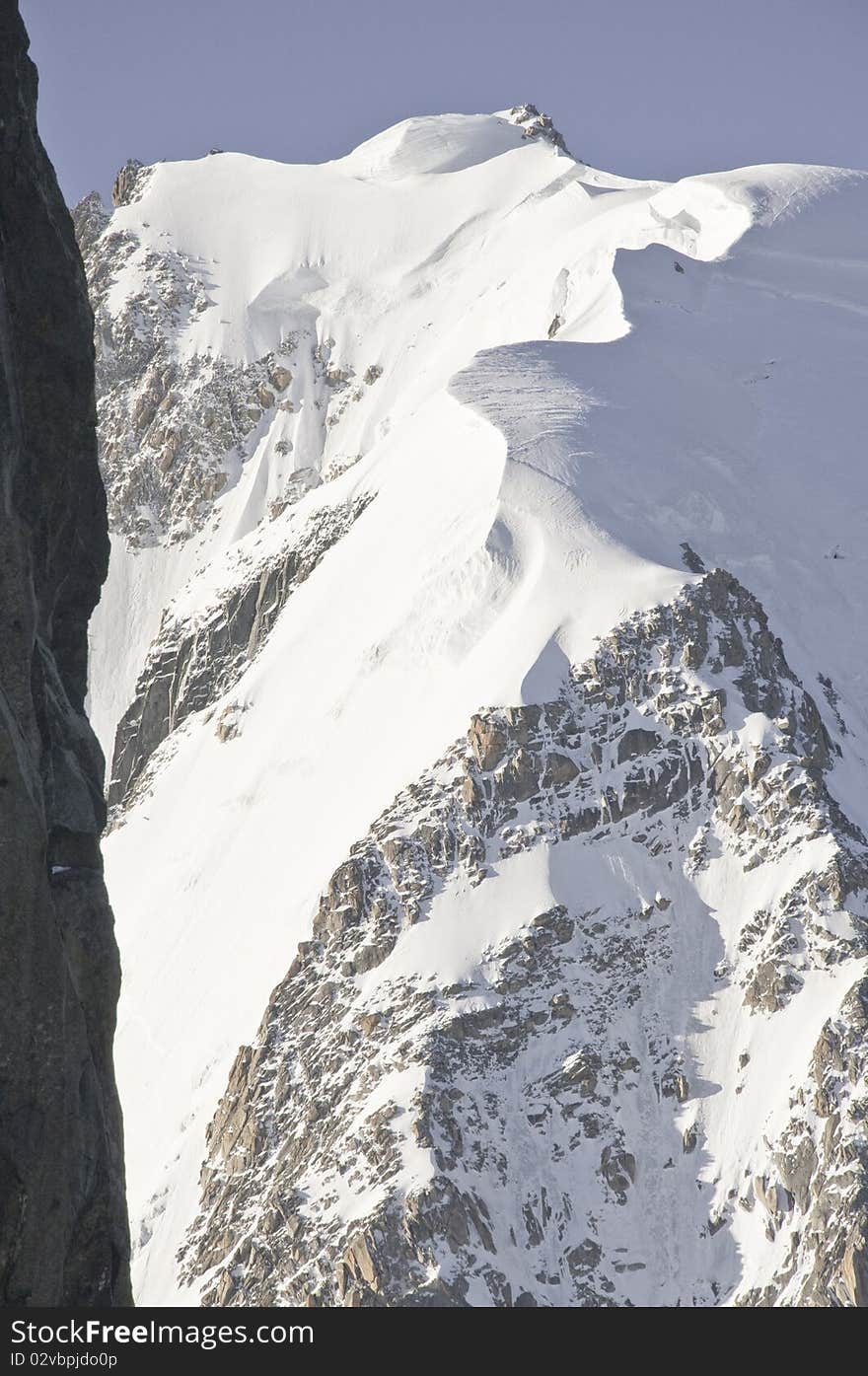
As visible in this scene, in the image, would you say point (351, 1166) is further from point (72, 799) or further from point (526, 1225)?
point (72, 799)

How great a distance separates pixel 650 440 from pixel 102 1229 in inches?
4884

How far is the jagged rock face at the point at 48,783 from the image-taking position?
65.1ft

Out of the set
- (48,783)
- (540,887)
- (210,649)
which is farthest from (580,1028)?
(48,783)

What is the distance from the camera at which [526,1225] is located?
9919cm

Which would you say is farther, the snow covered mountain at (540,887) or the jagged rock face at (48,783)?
the snow covered mountain at (540,887)

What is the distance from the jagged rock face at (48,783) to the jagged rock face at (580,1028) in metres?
73.2

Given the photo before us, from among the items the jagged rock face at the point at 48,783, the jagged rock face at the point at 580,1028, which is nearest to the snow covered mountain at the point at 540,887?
the jagged rock face at the point at 580,1028

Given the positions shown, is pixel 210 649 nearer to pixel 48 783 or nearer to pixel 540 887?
pixel 540 887

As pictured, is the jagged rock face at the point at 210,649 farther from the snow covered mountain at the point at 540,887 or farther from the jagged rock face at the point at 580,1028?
the jagged rock face at the point at 580,1028

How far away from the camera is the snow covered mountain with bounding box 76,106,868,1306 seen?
99125mm

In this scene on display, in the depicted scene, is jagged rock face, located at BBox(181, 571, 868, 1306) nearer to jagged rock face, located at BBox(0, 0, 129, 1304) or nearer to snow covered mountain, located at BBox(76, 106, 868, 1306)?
snow covered mountain, located at BBox(76, 106, 868, 1306)

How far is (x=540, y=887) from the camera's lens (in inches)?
4353

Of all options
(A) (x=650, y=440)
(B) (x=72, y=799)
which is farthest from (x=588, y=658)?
(B) (x=72, y=799)

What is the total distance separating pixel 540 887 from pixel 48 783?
88.2 meters
